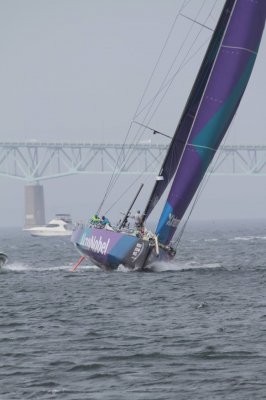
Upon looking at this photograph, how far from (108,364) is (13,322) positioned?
196 inches

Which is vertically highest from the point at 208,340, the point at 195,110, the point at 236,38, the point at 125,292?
the point at 236,38

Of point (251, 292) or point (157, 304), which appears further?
point (251, 292)

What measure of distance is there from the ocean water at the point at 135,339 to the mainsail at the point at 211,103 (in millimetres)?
2443

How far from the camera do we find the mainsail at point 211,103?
84.1ft

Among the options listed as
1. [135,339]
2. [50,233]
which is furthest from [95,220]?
[50,233]

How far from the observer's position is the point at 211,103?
25.8 m

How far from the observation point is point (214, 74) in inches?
1014

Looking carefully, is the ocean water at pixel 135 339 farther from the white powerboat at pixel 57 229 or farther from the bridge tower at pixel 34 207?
the bridge tower at pixel 34 207

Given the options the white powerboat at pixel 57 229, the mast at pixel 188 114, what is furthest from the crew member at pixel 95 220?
the white powerboat at pixel 57 229

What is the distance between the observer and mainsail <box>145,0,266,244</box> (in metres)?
25.6

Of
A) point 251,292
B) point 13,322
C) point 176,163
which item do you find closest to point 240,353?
point 13,322

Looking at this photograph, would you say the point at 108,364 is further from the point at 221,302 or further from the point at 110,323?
the point at 221,302

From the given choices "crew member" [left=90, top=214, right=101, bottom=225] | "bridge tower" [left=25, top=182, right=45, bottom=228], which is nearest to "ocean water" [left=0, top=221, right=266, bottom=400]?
"crew member" [left=90, top=214, right=101, bottom=225]

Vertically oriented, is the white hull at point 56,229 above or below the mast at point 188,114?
below
